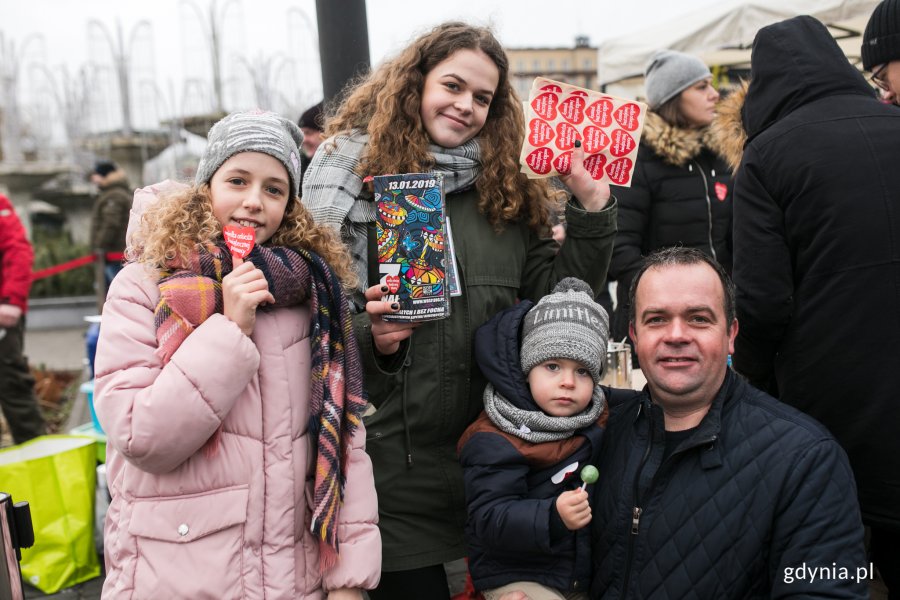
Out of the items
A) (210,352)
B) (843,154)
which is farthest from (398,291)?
(843,154)

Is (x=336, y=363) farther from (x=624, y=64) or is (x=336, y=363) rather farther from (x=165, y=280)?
(x=624, y=64)

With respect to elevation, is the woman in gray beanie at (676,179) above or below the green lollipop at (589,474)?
above

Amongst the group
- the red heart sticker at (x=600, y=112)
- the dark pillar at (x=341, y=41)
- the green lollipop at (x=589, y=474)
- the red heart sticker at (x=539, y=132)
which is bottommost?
the green lollipop at (x=589, y=474)

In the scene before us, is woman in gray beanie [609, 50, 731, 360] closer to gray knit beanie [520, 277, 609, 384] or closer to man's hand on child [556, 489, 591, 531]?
gray knit beanie [520, 277, 609, 384]

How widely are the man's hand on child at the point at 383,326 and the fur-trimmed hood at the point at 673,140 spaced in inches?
93.0

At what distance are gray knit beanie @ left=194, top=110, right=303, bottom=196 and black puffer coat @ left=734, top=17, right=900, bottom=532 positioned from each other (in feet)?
4.28

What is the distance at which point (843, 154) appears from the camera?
2119 millimetres

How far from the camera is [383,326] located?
2018 millimetres

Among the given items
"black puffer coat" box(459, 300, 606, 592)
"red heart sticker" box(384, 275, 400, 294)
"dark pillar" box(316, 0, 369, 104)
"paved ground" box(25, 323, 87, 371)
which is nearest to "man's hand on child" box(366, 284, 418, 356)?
"red heart sticker" box(384, 275, 400, 294)

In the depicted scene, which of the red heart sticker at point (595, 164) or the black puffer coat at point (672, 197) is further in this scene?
the black puffer coat at point (672, 197)

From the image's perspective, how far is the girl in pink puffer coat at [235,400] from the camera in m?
1.65

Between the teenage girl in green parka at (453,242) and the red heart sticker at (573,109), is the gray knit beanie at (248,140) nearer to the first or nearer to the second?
the teenage girl in green parka at (453,242)

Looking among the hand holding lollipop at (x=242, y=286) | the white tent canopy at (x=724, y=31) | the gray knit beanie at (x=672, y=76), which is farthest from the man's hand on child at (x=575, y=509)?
the white tent canopy at (x=724, y=31)

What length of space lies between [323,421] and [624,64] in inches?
271
